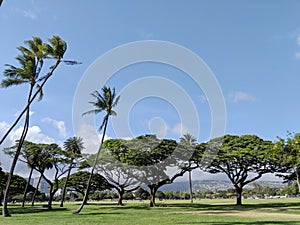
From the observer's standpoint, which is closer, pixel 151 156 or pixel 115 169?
pixel 151 156

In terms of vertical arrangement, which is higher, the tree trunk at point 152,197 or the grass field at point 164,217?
the tree trunk at point 152,197

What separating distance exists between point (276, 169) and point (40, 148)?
107 ft

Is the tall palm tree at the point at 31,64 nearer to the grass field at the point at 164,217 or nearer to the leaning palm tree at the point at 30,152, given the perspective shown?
the grass field at the point at 164,217

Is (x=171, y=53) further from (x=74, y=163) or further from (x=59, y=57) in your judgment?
(x=74, y=163)

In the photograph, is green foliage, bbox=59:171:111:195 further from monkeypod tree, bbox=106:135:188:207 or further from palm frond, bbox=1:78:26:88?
palm frond, bbox=1:78:26:88

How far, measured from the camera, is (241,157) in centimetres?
4191

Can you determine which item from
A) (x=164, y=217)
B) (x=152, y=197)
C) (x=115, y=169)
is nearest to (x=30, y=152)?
(x=115, y=169)

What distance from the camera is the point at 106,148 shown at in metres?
44.4

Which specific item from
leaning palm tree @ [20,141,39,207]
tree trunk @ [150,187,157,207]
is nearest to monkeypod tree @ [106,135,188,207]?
tree trunk @ [150,187,157,207]

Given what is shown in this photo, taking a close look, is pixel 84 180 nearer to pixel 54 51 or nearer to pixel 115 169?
pixel 115 169

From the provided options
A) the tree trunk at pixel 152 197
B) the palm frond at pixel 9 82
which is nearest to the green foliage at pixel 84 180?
the tree trunk at pixel 152 197

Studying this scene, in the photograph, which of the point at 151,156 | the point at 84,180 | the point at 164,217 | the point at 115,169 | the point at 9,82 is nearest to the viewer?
the point at 164,217

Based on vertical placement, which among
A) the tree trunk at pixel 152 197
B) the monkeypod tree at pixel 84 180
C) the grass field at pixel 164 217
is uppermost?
the monkeypod tree at pixel 84 180

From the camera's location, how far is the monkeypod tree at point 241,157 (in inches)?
1604
